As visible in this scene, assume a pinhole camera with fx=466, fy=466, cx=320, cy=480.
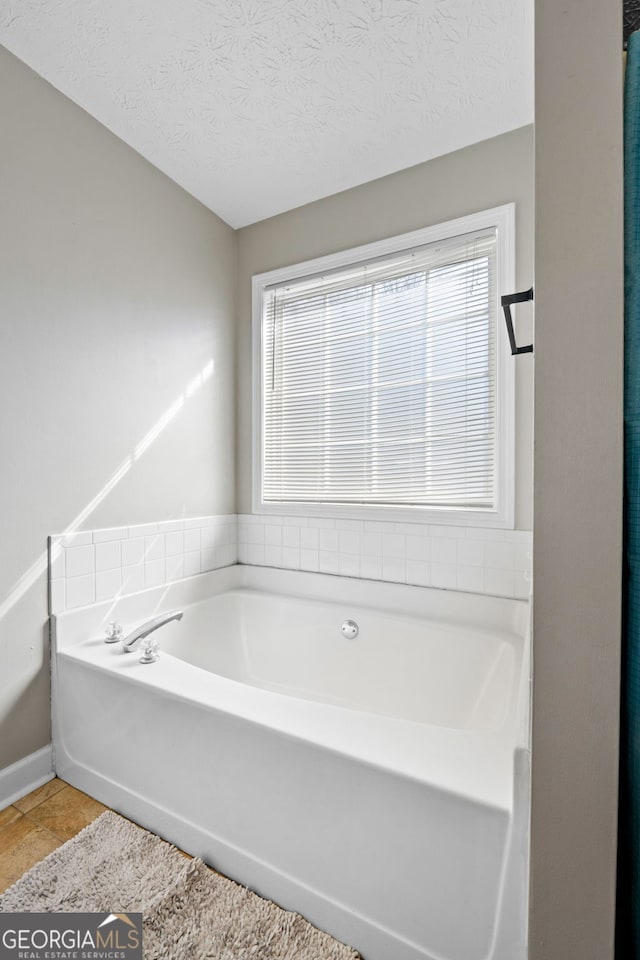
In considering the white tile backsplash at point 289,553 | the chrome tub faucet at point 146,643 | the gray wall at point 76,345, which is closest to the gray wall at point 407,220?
the white tile backsplash at point 289,553

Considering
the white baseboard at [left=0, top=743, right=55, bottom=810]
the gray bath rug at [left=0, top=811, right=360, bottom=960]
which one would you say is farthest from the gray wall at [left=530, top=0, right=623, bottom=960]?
the white baseboard at [left=0, top=743, right=55, bottom=810]

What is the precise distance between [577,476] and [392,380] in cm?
170

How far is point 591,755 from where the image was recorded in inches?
25.0

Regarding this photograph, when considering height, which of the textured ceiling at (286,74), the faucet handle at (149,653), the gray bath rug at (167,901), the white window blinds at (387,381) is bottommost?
the gray bath rug at (167,901)

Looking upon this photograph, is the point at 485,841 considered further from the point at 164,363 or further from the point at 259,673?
the point at 164,363

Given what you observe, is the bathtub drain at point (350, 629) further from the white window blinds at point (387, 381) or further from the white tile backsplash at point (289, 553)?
the white window blinds at point (387, 381)

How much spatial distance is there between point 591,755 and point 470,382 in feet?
5.50

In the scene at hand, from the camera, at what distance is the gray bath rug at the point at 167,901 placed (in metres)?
1.09

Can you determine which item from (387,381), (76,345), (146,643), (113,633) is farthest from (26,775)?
(387,381)

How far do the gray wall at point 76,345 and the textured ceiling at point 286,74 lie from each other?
0.18 metres

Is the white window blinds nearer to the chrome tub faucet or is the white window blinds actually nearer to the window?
the window

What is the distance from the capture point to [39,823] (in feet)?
4.95

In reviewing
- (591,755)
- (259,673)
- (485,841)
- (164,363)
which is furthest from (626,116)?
(259,673)

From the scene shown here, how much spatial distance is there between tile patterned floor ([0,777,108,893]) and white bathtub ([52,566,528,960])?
6cm
